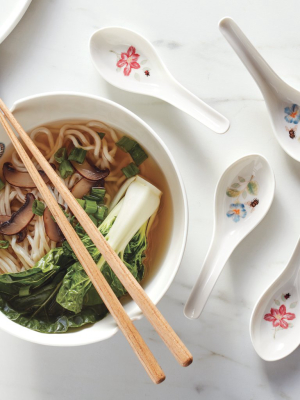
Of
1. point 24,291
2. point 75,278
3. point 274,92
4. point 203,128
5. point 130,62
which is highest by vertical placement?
point 274,92

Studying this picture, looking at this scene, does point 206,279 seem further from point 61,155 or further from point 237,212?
point 61,155

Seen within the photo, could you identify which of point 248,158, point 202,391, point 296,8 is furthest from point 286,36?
point 202,391

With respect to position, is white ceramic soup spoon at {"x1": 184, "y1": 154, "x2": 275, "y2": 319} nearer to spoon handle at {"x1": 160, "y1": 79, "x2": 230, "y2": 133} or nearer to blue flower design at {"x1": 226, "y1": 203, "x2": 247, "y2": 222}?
blue flower design at {"x1": 226, "y1": 203, "x2": 247, "y2": 222}

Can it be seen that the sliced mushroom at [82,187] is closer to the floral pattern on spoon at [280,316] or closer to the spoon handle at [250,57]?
the spoon handle at [250,57]

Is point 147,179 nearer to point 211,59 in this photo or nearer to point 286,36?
point 211,59

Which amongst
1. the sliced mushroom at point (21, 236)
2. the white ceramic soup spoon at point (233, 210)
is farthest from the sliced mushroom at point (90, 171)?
the white ceramic soup spoon at point (233, 210)

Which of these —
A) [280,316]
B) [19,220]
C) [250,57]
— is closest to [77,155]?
[19,220]
